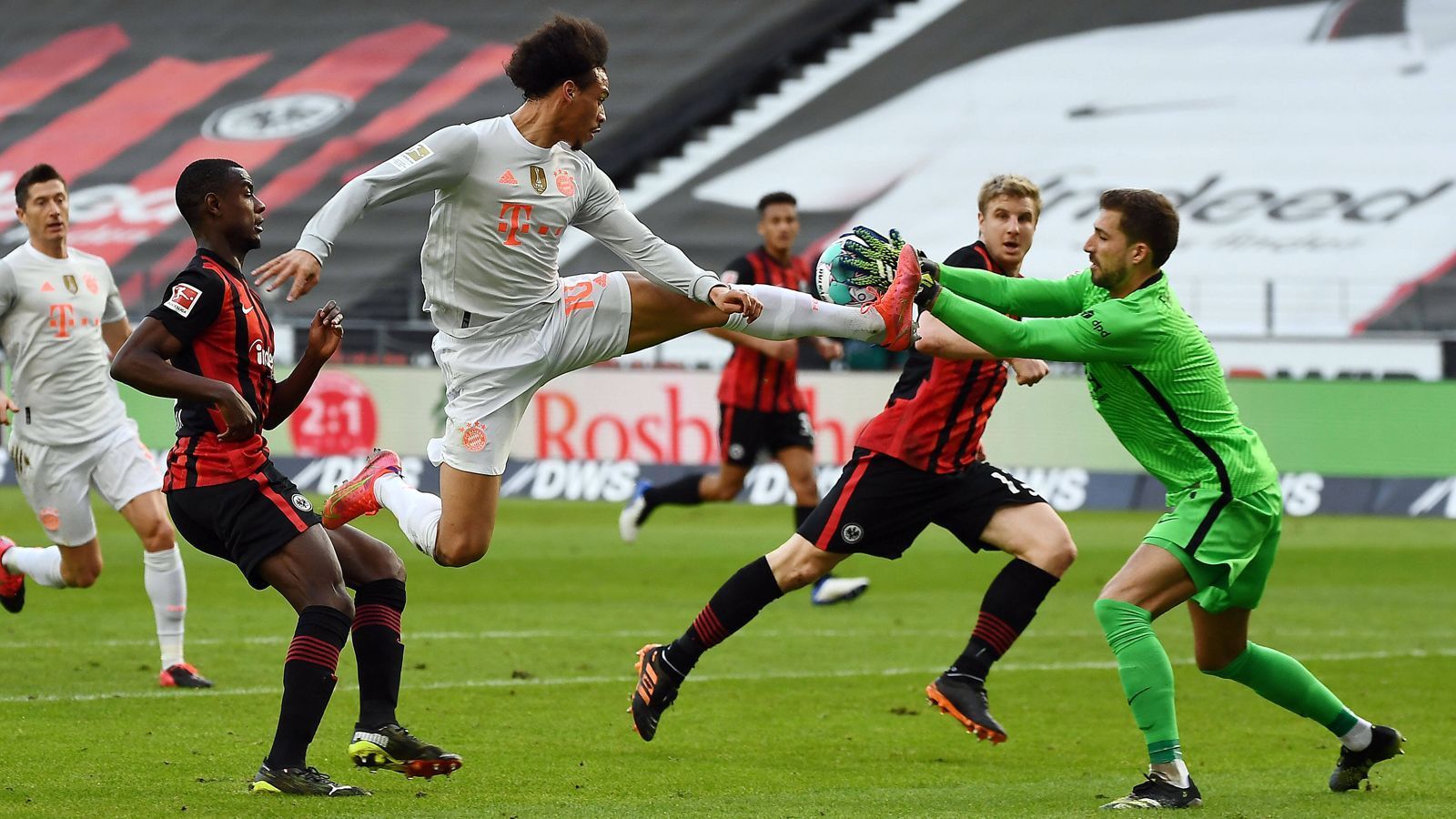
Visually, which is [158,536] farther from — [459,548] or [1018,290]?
[1018,290]

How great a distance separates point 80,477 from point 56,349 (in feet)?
2.17

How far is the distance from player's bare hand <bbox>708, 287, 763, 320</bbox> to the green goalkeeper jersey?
0.75 metres

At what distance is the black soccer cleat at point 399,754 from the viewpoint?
546 centimetres

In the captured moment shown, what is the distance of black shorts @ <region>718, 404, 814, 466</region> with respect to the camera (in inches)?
459

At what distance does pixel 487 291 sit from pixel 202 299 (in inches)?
44.8

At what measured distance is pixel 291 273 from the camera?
508 centimetres

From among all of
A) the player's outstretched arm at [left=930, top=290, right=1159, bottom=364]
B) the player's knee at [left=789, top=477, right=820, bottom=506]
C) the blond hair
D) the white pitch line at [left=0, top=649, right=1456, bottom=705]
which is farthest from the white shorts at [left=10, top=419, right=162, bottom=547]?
the player's outstretched arm at [left=930, top=290, right=1159, bottom=364]

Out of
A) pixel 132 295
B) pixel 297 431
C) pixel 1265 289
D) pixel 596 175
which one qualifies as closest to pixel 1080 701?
pixel 596 175

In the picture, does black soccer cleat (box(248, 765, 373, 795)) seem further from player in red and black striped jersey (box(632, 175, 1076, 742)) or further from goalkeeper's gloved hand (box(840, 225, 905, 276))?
goalkeeper's gloved hand (box(840, 225, 905, 276))

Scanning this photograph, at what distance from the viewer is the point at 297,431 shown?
18547 mm

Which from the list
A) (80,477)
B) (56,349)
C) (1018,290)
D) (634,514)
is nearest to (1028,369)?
(1018,290)

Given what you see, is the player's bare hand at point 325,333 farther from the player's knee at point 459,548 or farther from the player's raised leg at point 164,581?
the player's raised leg at point 164,581

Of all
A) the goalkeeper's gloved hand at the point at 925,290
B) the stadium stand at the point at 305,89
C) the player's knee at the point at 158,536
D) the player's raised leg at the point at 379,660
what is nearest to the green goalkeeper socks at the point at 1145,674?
the goalkeeper's gloved hand at the point at 925,290

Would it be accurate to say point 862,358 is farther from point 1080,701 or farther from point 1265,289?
point 1080,701
